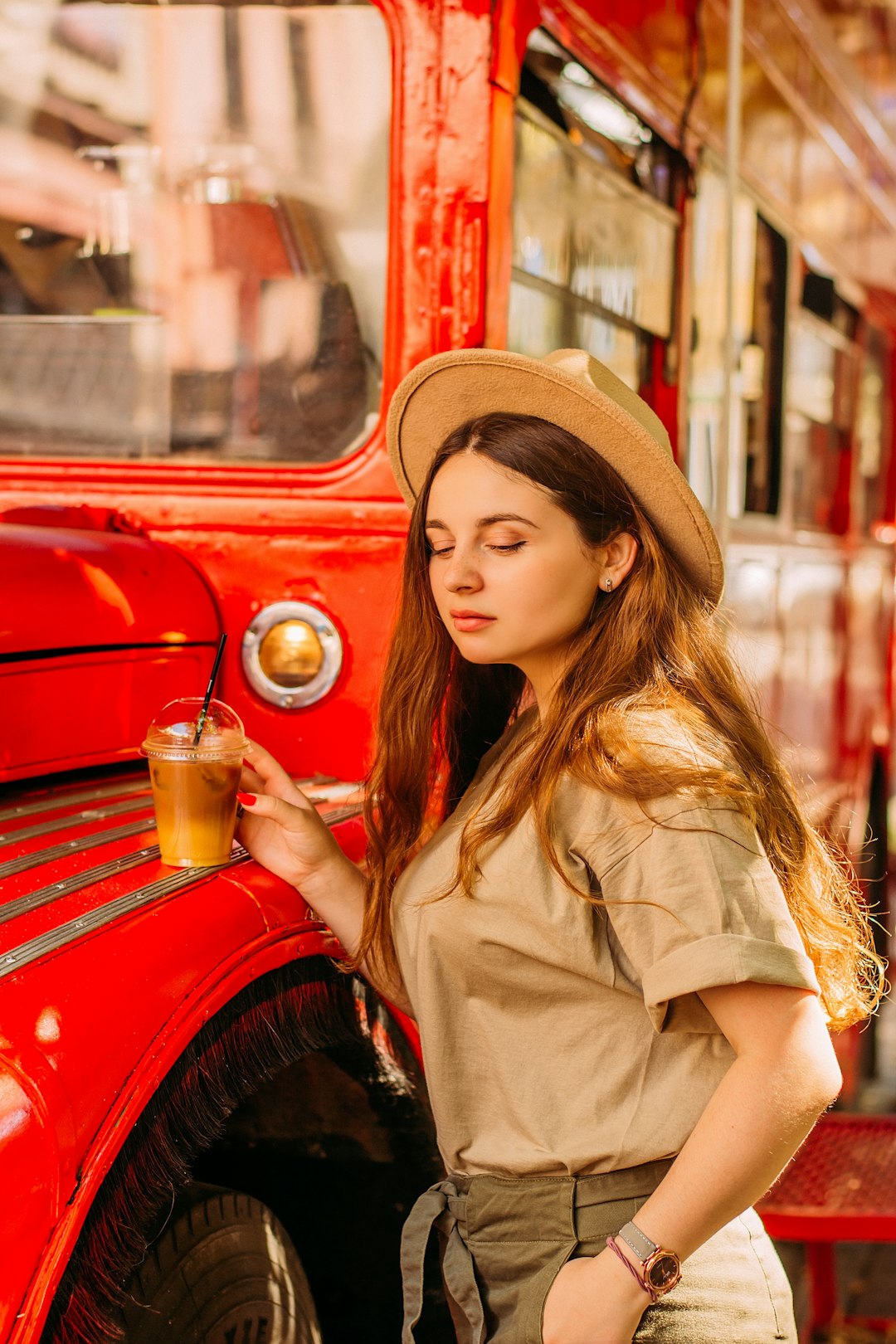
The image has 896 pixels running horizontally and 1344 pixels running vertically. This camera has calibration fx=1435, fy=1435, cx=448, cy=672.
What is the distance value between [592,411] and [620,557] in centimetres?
16

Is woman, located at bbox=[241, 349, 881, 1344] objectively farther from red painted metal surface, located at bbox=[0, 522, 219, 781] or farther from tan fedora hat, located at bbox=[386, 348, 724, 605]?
red painted metal surface, located at bbox=[0, 522, 219, 781]

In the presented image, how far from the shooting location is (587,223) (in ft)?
8.04

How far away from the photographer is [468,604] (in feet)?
4.88

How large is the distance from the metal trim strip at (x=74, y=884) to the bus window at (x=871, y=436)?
378cm

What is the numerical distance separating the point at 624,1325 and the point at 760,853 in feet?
1.46

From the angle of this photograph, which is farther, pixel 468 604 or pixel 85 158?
pixel 85 158

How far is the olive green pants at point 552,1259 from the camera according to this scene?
1384 millimetres

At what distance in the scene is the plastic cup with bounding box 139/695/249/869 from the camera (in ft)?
4.85

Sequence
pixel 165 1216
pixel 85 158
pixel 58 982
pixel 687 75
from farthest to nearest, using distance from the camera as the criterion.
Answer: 1. pixel 687 75
2. pixel 85 158
3. pixel 165 1216
4. pixel 58 982

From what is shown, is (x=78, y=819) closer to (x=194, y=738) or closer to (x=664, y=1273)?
(x=194, y=738)

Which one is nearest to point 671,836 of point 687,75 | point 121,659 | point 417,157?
point 121,659

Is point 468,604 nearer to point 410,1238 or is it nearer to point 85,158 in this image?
point 410,1238

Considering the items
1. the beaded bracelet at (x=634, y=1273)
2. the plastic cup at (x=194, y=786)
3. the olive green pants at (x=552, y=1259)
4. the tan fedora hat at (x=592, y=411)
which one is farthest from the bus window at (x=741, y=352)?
the beaded bracelet at (x=634, y=1273)

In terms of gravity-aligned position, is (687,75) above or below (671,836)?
above
